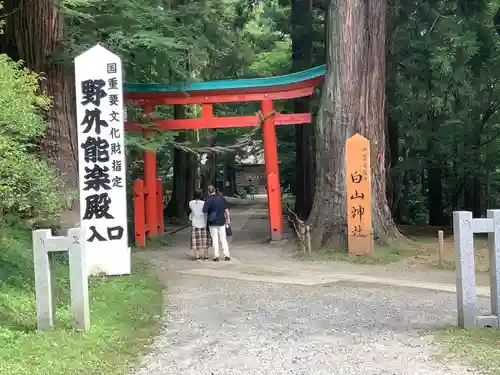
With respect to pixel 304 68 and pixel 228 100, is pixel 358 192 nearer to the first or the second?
pixel 228 100

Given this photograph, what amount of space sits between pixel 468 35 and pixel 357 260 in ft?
22.9

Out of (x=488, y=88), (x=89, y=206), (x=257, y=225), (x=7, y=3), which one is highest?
(x=7, y=3)

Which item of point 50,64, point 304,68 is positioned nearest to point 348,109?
point 50,64

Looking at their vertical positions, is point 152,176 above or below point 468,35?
below

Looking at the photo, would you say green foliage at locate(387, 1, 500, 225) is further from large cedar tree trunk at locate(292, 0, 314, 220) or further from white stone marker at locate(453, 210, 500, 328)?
white stone marker at locate(453, 210, 500, 328)

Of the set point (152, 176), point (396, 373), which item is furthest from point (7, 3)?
point (396, 373)

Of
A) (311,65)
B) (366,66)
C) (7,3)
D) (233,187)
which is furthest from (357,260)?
(233,187)

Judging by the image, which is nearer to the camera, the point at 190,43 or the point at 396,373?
the point at 396,373

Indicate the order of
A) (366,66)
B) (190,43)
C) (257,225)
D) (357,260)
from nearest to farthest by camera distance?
(357,260)
(366,66)
(190,43)
(257,225)

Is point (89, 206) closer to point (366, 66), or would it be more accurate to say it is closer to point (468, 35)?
point (366, 66)

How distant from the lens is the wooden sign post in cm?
1193

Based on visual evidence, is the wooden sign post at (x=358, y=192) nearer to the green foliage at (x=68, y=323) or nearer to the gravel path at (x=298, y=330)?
the gravel path at (x=298, y=330)

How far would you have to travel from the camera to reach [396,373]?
457 centimetres

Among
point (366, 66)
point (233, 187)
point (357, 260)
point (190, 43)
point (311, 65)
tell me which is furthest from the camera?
point (233, 187)
